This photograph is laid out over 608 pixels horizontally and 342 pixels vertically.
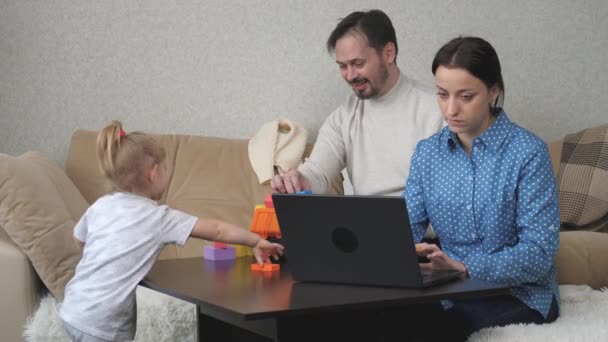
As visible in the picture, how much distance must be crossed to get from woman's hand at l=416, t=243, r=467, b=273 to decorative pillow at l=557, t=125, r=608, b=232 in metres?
1.43

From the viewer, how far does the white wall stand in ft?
10.4

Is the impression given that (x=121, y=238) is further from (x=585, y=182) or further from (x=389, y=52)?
(x=585, y=182)

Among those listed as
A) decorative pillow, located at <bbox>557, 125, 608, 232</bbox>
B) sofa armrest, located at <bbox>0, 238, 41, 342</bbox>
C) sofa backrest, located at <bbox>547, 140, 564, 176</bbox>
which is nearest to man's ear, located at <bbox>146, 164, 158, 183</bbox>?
sofa armrest, located at <bbox>0, 238, 41, 342</bbox>

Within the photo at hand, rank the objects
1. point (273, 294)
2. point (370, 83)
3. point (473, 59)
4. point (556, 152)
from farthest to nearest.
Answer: point (556, 152), point (370, 83), point (473, 59), point (273, 294)

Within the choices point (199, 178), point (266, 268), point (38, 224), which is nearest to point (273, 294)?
point (266, 268)

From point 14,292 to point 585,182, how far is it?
76.8 inches

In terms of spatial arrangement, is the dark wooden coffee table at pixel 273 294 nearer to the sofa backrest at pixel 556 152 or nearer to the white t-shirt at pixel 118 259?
the white t-shirt at pixel 118 259

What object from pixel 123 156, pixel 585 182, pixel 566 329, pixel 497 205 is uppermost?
pixel 123 156

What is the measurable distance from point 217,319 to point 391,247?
2.07ft

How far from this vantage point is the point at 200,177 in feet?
10.2

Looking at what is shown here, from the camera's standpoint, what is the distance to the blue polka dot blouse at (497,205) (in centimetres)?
177

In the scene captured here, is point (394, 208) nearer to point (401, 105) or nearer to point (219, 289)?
point (219, 289)

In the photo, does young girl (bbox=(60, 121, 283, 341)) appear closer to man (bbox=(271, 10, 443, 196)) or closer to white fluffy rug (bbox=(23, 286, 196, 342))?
white fluffy rug (bbox=(23, 286, 196, 342))

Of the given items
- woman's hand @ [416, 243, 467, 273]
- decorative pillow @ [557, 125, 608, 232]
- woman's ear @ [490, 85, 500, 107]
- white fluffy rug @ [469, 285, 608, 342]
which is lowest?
decorative pillow @ [557, 125, 608, 232]
